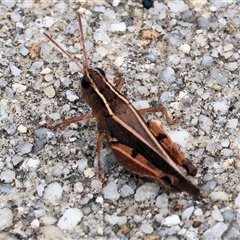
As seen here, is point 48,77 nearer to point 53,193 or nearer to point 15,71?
point 15,71

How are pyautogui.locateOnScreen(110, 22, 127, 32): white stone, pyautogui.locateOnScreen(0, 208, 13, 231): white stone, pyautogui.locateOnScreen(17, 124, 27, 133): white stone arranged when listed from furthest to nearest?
pyautogui.locateOnScreen(110, 22, 127, 32): white stone < pyautogui.locateOnScreen(17, 124, 27, 133): white stone < pyautogui.locateOnScreen(0, 208, 13, 231): white stone

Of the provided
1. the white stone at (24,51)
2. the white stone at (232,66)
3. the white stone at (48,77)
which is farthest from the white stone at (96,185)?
the white stone at (232,66)

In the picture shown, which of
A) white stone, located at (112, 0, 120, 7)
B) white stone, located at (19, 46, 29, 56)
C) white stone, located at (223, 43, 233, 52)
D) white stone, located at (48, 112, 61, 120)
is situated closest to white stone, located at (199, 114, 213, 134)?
white stone, located at (223, 43, 233, 52)

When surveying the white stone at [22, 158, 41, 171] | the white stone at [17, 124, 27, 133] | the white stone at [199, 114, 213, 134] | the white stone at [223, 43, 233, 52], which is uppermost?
the white stone at [223, 43, 233, 52]

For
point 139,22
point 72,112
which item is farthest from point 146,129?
point 139,22

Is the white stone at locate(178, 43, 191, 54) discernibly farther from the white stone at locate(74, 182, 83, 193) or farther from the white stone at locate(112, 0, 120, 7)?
the white stone at locate(74, 182, 83, 193)

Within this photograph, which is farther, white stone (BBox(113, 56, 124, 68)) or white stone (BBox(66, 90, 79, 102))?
white stone (BBox(113, 56, 124, 68))

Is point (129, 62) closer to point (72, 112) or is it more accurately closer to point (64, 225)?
point (72, 112)

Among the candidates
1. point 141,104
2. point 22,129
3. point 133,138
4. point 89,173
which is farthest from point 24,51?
point 133,138
